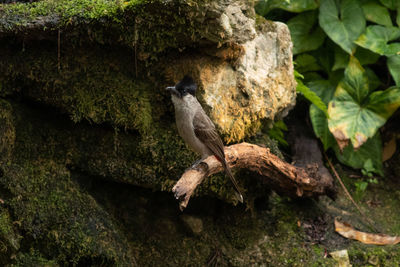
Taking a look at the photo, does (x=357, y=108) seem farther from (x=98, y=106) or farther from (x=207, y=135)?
(x=98, y=106)

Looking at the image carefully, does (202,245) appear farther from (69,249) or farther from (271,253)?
(69,249)

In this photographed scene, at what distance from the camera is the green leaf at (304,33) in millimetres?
5625

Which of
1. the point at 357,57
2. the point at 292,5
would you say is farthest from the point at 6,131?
the point at 357,57

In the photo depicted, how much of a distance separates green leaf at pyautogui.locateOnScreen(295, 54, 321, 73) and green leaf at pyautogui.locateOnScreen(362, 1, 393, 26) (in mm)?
815

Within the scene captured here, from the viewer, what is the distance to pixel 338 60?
5.49 m

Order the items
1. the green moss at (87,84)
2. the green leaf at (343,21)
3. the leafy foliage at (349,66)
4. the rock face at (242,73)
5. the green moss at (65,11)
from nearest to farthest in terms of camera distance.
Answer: the green moss at (65,11) → the green moss at (87,84) → the rock face at (242,73) → the leafy foliage at (349,66) → the green leaf at (343,21)

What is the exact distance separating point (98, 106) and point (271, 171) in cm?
174

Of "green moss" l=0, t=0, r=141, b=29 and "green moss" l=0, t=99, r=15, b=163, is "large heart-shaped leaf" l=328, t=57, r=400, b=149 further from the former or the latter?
"green moss" l=0, t=99, r=15, b=163

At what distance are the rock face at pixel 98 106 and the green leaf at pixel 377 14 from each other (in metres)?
2.00

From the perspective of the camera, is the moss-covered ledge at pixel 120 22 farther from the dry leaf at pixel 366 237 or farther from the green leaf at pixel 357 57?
the dry leaf at pixel 366 237

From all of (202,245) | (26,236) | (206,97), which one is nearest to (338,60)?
(206,97)

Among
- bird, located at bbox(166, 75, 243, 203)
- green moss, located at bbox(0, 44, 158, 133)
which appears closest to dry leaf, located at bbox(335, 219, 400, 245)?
bird, located at bbox(166, 75, 243, 203)

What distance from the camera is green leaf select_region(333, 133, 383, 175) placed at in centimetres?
560

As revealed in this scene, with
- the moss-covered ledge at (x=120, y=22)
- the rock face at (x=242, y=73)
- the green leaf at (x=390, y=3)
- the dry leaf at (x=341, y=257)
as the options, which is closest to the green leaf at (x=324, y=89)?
the rock face at (x=242, y=73)
